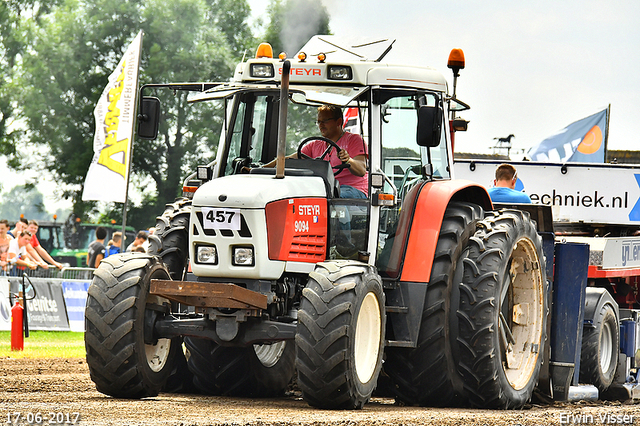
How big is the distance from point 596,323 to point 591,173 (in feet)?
14.0

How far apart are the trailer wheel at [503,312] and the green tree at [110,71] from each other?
32.8 metres

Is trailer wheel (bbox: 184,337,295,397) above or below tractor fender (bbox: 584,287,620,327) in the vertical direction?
below

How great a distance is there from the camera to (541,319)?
333 inches

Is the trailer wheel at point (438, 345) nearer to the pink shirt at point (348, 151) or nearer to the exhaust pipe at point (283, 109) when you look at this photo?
the pink shirt at point (348, 151)

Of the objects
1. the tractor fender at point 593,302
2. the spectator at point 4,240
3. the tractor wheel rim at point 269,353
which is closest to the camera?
the tractor wheel rim at point 269,353

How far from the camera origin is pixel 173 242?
7789 mm

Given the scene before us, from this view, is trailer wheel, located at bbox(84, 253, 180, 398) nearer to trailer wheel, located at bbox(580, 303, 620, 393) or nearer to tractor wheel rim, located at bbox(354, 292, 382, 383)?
tractor wheel rim, located at bbox(354, 292, 382, 383)

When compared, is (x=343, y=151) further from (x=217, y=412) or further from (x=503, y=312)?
(x=503, y=312)

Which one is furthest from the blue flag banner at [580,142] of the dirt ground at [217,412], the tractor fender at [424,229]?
the tractor fender at [424,229]

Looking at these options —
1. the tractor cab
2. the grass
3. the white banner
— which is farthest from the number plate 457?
the white banner

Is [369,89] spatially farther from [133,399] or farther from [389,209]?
[133,399]

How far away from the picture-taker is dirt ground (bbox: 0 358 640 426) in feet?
18.8

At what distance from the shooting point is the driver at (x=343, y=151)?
24.3ft

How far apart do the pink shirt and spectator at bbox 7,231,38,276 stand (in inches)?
398
